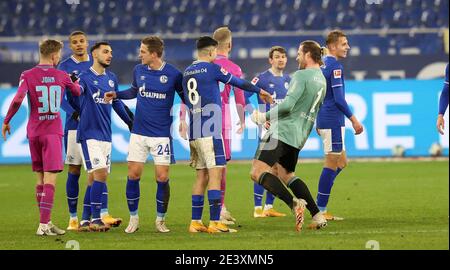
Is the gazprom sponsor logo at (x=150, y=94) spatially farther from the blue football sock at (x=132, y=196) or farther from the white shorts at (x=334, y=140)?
the white shorts at (x=334, y=140)

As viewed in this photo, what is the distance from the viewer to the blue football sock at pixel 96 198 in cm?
1014

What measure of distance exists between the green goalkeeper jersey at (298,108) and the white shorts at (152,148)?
1106 millimetres

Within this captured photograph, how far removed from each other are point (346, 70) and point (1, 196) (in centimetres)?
907

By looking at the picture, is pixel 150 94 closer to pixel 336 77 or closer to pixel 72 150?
pixel 72 150

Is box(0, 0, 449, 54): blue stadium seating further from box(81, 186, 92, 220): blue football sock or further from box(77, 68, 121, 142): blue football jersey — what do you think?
box(81, 186, 92, 220): blue football sock

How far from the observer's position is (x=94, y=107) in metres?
10.3

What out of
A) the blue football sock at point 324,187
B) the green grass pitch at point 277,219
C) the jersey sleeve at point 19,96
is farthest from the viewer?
the blue football sock at point 324,187

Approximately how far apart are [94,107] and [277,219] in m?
2.64

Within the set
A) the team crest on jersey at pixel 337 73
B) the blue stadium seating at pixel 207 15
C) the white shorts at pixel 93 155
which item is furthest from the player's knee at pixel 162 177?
the blue stadium seating at pixel 207 15

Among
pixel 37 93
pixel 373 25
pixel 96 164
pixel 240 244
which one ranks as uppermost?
pixel 373 25

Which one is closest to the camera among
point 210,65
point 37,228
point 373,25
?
point 210,65
